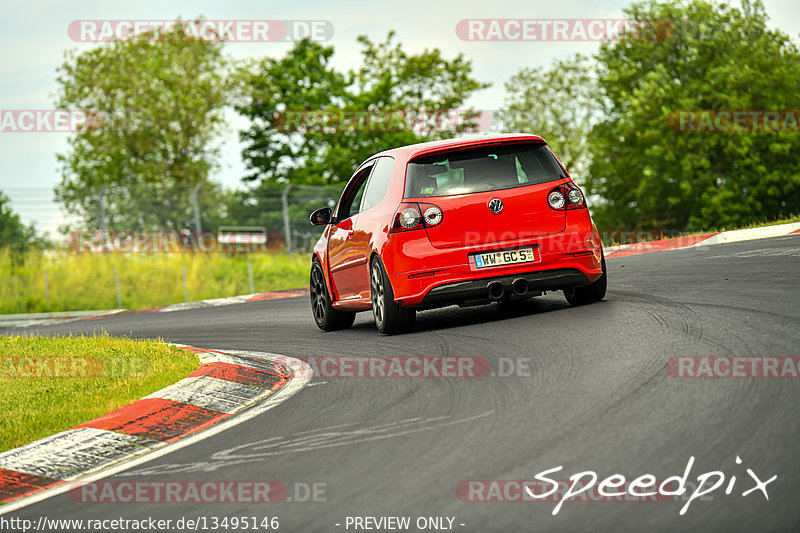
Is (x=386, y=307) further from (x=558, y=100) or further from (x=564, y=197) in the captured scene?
(x=558, y=100)

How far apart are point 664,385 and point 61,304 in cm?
2483

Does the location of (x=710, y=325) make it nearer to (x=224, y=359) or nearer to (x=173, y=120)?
(x=224, y=359)

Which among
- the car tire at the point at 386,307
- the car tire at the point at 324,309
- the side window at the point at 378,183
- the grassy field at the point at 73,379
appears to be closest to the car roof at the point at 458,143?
the side window at the point at 378,183

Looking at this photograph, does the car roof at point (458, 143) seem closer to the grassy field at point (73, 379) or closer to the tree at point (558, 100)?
the grassy field at point (73, 379)

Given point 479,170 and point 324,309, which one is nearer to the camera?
point 479,170

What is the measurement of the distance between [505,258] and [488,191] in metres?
0.62

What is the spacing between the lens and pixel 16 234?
31.2 metres

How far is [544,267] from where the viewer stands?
8.62m

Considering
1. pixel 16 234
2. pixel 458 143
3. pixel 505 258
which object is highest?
pixel 16 234

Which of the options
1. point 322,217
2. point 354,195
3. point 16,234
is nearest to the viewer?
point 354,195

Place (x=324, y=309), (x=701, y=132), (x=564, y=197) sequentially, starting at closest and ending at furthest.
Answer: (x=564, y=197), (x=324, y=309), (x=701, y=132)

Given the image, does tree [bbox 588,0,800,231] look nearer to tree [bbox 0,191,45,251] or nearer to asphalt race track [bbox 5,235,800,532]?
tree [bbox 0,191,45,251]

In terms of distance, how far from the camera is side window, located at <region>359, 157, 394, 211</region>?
915 cm

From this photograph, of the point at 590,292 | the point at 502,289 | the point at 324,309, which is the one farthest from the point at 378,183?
the point at 590,292
